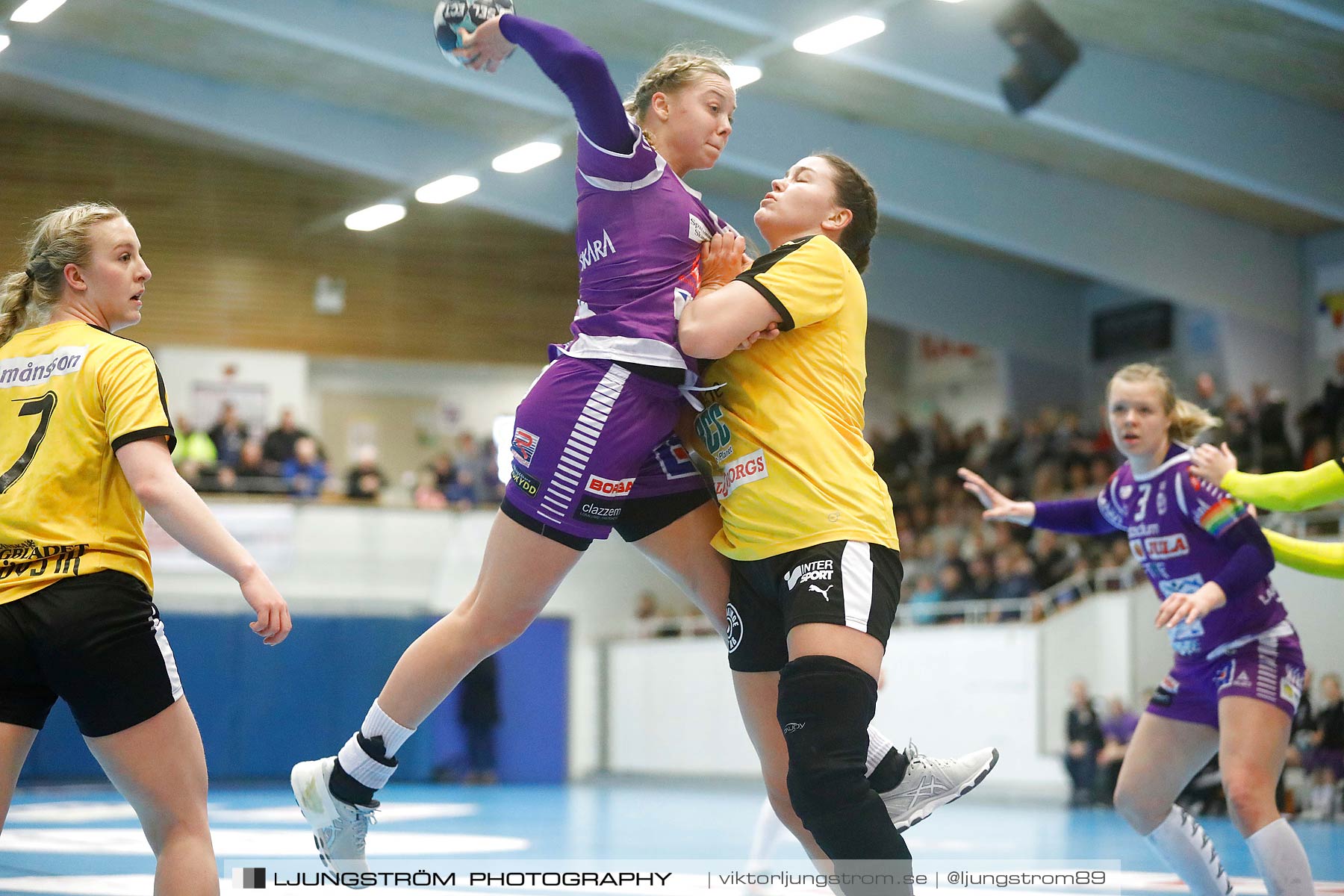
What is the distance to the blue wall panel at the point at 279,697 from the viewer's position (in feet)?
60.4

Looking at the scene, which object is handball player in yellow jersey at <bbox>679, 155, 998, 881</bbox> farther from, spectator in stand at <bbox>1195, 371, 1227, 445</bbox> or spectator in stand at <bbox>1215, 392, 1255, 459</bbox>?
spectator in stand at <bbox>1215, 392, 1255, 459</bbox>

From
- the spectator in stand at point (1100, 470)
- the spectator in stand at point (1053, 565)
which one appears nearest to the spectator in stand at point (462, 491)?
the spectator in stand at point (1053, 565)

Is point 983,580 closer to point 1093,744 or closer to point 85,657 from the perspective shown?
point 1093,744

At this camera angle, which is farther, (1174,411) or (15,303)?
(1174,411)

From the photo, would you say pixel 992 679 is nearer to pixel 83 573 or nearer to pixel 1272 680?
pixel 1272 680

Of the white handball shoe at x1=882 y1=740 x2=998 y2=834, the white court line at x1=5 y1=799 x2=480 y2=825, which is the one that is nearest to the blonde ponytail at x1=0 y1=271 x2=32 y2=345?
the white handball shoe at x1=882 y1=740 x2=998 y2=834

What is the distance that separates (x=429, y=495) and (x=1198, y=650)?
664 inches

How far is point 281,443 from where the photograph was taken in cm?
2023

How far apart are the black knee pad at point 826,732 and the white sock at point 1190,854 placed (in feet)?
7.35

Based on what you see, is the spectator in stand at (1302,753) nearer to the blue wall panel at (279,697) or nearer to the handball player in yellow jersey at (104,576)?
the blue wall panel at (279,697)

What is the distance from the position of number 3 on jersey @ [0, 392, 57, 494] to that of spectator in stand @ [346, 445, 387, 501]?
17.3m

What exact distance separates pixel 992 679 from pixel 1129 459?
11501mm

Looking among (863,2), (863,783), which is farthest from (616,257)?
(863,2)

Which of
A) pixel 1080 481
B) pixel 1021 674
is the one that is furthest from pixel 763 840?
pixel 1080 481
